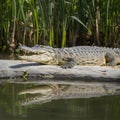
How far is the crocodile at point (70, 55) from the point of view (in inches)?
309

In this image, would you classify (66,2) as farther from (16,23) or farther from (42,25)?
(16,23)

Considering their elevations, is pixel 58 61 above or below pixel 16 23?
below

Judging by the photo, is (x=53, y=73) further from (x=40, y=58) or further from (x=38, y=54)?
(x=38, y=54)

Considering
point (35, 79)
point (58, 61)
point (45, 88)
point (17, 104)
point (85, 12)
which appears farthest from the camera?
point (85, 12)

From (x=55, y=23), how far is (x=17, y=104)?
169 inches

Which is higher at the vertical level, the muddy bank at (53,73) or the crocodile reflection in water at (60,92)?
the muddy bank at (53,73)

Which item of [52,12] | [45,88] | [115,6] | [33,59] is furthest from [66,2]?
[45,88]

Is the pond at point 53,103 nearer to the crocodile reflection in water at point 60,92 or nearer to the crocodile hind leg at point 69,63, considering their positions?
the crocodile reflection in water at point 60,92

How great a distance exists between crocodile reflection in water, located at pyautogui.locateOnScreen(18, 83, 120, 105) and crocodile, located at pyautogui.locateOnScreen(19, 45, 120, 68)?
29.7 inches

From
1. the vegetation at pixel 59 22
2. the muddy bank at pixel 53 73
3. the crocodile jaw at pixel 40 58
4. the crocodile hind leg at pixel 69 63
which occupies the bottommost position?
the muddy bank at pixel 53 73

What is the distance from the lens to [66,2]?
940 centimetres

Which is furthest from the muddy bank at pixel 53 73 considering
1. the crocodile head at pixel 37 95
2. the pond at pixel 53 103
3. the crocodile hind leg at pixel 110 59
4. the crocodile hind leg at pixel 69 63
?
the crocodile hind leg at pixel 110 59

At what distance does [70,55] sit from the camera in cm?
838

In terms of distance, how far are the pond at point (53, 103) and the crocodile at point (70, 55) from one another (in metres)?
0.73
